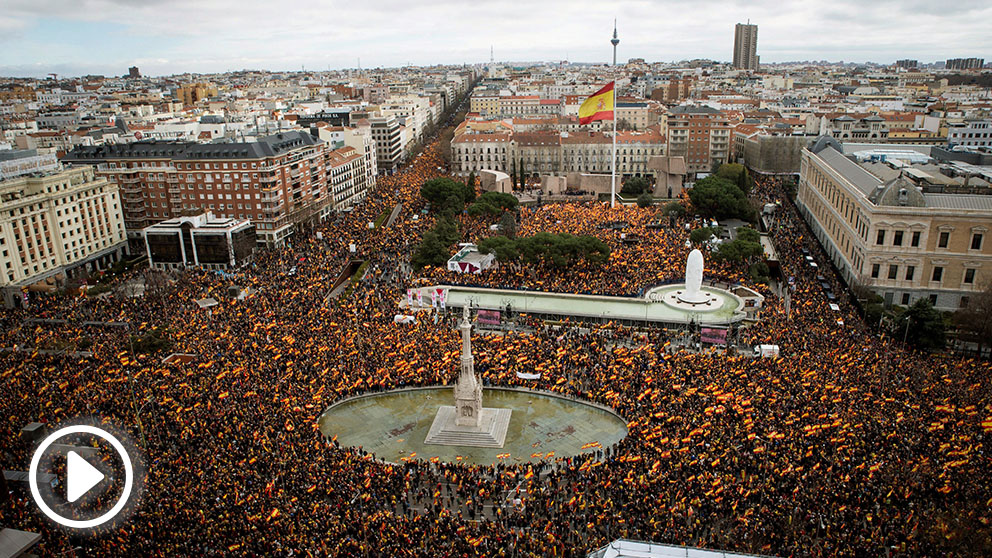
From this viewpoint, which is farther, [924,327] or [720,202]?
[720,202]

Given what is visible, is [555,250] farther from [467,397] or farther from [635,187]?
[635,187]

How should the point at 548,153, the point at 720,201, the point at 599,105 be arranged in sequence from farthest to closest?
the point at 548,153 < the point at 720,201 < the point at 599,105

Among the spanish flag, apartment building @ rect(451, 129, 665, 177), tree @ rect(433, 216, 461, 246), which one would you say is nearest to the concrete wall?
apartment building @ rect(451, 129, 665, 177)

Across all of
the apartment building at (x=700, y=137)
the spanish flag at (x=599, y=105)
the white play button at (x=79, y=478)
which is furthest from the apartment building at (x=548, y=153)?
the white play button at (x=79, y=478)

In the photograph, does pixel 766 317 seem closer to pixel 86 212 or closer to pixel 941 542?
pixel 941 542

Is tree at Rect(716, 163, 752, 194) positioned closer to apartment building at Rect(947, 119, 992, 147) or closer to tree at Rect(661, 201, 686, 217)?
tree at Rect(661, 201, 686, 217)

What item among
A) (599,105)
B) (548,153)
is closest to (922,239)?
(599,105)

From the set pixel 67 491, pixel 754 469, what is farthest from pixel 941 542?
pixel 67 491
